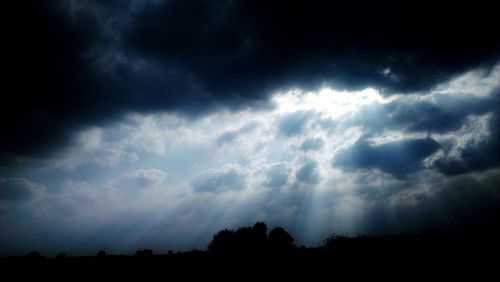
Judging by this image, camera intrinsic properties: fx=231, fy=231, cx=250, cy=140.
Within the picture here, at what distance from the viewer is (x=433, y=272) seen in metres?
14.8

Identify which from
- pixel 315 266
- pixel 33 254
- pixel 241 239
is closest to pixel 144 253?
pixel 33 254

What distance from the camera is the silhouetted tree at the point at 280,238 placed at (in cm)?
3645

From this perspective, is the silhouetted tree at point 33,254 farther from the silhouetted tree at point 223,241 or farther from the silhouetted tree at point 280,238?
the silhouetted tree at point 280,238

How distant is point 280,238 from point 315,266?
803 inches

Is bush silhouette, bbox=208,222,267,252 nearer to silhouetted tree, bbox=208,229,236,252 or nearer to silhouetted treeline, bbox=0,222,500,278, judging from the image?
silhouetted tree, bbox=208,229,236,252

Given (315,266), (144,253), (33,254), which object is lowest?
(315,266)

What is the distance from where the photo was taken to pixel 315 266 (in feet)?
62.5

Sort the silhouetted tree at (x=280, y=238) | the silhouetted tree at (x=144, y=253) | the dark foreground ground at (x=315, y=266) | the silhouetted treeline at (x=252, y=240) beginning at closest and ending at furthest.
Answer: the dark foreground ground at (x=315, y=266)
the silhouetted tree at (x=144, y=253)
the silhouetted treeline at (x=252, y=240)
the silhouetted tree at (x=280, y=238)

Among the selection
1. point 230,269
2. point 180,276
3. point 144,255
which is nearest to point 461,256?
point 230,269

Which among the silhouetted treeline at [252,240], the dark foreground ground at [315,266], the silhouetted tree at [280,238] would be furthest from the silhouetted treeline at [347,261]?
the silhouetted tree at [280,238]

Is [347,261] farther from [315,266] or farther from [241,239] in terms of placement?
[241,239]

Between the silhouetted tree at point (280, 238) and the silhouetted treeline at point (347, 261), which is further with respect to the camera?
the silhouetted tree at point (280, 238)

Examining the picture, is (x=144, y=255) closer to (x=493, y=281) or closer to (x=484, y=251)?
(x=493, y=281)

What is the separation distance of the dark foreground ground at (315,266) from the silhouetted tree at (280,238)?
44.9ft
